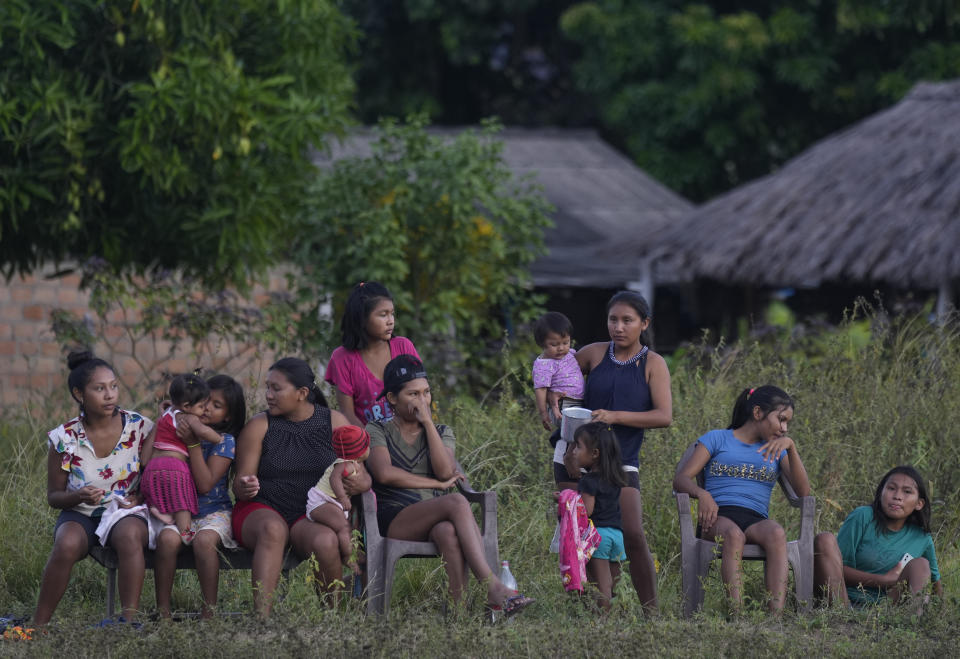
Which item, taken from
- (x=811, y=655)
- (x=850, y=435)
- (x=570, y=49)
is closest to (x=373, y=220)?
(x=850, y=435)

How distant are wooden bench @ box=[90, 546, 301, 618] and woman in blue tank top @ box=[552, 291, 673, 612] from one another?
4.02ft

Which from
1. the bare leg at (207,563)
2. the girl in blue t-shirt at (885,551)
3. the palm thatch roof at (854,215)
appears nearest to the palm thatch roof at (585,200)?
the palm thatch roof at (854,215)

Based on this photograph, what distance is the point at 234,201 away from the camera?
882 cm

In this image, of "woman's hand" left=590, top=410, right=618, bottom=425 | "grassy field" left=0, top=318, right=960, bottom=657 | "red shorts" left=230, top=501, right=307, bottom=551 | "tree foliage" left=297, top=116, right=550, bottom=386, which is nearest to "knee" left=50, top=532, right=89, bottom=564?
"grassy field" left=0, top=318, right=960, bottom=657

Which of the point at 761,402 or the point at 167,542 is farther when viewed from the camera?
the point at 761,402

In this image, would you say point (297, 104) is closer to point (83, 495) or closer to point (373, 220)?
point (373, 220)

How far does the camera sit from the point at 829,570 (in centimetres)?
556

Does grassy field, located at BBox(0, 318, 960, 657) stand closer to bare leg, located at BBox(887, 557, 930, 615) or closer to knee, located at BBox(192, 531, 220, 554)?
bare leg, located at BBox(887, 557, 930, 615)

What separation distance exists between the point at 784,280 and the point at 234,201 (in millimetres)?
5723

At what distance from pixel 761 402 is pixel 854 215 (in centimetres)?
728

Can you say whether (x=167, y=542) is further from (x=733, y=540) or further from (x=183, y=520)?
(x=733, y=540)

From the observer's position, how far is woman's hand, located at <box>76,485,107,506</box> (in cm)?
513

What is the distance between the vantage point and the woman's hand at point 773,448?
18.3 feet

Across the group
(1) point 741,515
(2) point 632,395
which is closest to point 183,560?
(2) point 632,395
